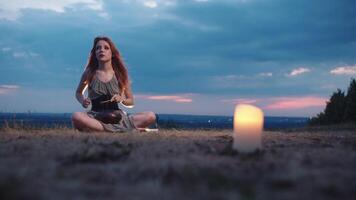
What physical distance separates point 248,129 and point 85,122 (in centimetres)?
404

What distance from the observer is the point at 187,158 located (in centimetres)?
→ 350

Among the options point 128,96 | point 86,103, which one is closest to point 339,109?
point 128,96

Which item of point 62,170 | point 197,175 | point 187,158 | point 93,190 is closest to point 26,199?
point 93,190

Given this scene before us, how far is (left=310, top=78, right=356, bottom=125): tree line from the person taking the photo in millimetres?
14751

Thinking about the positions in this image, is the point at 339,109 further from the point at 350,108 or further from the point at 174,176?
the point at 174,176

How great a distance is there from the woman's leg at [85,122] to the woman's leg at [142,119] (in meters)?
0.82

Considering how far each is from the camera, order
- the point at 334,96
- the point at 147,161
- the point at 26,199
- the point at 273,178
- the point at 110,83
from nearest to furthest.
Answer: the point at 26,199, the point at 273,178, the point at 147,161, the point at 110,83, the point at 334,96

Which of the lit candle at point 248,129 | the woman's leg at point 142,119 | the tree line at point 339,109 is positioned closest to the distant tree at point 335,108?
the tree line at point 339,109

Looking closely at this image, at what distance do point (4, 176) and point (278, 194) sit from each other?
5.15ft

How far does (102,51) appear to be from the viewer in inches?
315

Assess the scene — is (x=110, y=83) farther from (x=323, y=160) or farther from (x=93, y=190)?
(x=93, y=190)

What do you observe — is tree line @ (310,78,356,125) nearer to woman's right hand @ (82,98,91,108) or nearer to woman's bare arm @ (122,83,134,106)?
woman's bare arm @ (122,83,134,106)

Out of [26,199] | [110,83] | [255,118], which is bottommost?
[26,199]

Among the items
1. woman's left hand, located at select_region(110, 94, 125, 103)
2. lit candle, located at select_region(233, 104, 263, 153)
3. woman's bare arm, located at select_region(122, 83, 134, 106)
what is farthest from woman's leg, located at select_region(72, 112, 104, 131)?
lit candle, located at select_region(233, 104, 263, 153)
